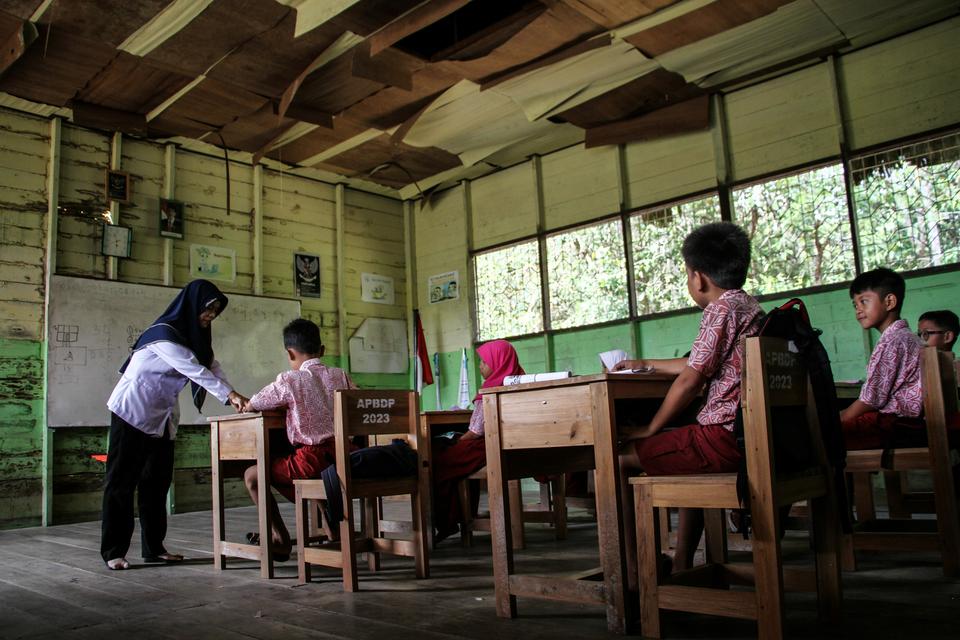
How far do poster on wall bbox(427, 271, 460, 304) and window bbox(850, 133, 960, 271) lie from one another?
4.25 metres

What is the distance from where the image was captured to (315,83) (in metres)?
5.85

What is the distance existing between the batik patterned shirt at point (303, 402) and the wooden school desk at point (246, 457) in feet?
0.22

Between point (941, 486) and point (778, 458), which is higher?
point (778, 458)

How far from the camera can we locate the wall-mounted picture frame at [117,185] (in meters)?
6.53

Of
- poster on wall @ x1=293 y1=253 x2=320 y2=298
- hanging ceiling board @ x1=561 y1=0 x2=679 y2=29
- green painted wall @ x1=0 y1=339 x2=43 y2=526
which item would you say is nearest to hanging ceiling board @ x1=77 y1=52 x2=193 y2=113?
green painted wall @ x1=0 y1=339 x2=43 y2=526

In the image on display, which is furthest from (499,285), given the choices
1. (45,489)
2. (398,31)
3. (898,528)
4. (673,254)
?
(898,528)

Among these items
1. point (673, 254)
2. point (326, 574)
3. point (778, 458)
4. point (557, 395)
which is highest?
point (673, 254)

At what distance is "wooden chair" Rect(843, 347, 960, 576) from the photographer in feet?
8.68

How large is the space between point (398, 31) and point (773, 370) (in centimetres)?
384

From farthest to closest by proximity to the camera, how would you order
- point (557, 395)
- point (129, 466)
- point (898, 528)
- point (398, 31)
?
point (398, 31)
point (129, 466)
point (898, 528)
point (557, 395)

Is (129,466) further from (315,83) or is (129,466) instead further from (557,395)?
(315,83)

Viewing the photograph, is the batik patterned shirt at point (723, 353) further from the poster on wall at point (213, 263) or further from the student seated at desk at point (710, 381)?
the poster on wall at point (213, 263)

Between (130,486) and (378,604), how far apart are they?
1659 mm

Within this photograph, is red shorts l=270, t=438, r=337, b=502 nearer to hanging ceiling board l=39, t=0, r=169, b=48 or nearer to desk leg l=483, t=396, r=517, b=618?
desk leg l=483, t=396, r=517, b=618
